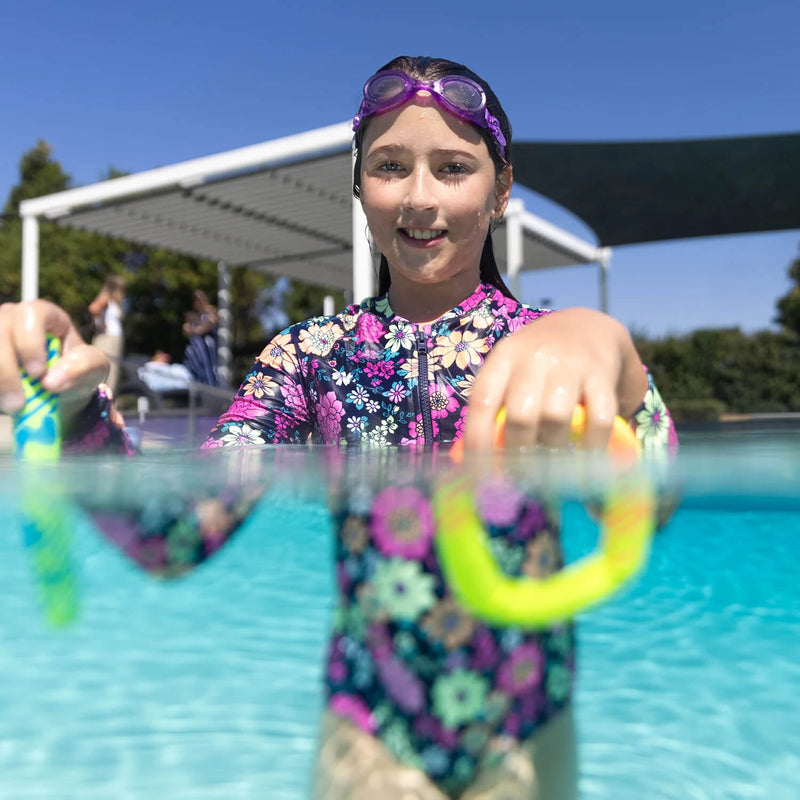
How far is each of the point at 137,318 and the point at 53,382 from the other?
97.4 feet

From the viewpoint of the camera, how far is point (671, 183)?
1086 centimetres

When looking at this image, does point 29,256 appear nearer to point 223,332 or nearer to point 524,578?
point 223,332

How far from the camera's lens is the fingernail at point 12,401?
4.34 feet

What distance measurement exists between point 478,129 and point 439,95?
0.43 feet

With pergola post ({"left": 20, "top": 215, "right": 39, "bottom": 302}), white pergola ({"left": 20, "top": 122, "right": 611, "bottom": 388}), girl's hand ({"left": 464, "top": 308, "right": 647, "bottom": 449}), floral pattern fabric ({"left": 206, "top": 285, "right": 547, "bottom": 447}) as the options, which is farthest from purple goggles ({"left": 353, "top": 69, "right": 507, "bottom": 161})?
pergola post ({"left": 20, "top": 215, "right": 39, "bottom": 302})

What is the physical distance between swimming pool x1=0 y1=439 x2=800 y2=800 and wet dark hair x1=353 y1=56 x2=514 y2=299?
2.51ft

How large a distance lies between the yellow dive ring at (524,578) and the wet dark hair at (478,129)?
1.06 meters

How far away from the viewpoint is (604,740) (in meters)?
2.65

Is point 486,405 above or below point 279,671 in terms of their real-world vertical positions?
above

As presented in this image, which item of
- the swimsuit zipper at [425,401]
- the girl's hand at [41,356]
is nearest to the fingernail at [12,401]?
the girl's hand at [41,356]

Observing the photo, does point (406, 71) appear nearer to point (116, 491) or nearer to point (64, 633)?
point (116, 491)

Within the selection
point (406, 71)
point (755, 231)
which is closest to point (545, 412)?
point (406, 71)


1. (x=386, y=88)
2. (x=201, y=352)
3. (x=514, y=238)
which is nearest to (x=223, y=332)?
(x=201, y=352)

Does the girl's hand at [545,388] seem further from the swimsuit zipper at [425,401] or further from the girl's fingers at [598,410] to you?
the swimsuit zipper at [425,401]
